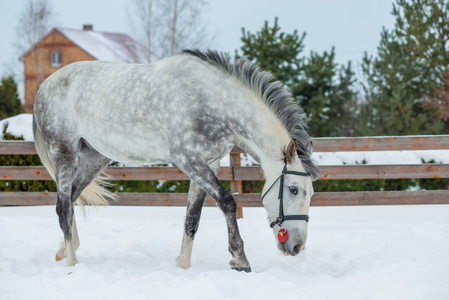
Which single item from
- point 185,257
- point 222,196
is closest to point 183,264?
point 185,257

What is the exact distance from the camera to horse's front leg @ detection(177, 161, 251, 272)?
143 inches

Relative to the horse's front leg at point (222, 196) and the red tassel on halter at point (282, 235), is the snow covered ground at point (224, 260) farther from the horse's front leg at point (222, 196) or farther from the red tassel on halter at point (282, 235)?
the red tassel on halter at point (282, 235)

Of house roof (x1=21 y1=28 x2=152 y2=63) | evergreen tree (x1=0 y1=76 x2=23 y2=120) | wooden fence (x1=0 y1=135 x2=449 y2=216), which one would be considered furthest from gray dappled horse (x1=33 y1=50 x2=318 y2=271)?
house roof (x1=21 y1=28 x2=152 y2=63)

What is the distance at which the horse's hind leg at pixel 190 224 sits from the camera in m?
3.97

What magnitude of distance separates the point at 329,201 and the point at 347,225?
2.11ft

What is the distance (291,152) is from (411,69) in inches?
418

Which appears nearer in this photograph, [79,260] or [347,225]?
[79,260]

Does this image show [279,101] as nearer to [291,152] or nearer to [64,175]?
[291,152]

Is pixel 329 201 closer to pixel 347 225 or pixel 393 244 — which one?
pixel 347 225

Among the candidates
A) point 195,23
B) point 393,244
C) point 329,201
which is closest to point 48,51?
point 195,23

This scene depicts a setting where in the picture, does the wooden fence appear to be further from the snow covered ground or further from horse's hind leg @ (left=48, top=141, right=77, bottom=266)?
horse's hind leg @ (left=48, top=141, right=77, bottom=266)

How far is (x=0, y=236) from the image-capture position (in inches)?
209

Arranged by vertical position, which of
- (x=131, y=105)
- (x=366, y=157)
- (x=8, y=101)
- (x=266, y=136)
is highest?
(x=131, y=105)

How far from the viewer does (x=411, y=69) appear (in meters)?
13.0
